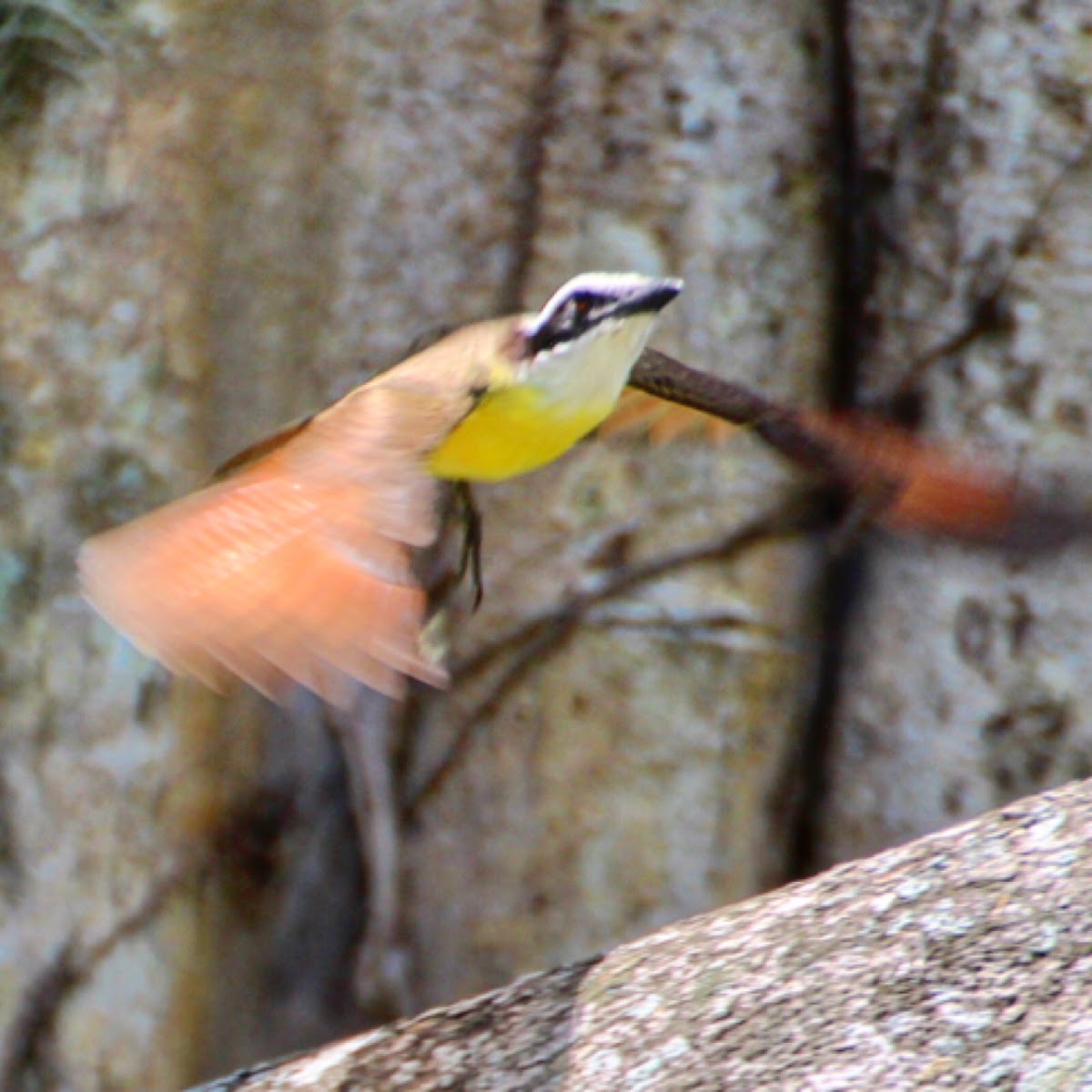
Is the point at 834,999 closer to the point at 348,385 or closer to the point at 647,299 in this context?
the point at 647,299

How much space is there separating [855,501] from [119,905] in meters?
1.74

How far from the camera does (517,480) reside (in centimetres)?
405

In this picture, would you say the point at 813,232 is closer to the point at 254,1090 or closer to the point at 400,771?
the point at 400,771

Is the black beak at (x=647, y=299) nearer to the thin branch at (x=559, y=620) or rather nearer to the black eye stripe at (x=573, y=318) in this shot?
the black eye stripe at (x=573, y=318)

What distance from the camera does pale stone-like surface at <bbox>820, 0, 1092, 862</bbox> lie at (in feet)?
12.5

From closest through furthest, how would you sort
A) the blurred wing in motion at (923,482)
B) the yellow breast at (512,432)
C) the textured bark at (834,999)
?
the textured bark at (834,999), the yellow breast at (512,432), the blurred wing in motion at (923,482)

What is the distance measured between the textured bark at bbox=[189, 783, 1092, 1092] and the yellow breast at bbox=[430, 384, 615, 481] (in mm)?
741

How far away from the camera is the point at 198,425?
397cm

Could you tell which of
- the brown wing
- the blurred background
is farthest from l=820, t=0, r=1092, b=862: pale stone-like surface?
the brown wing

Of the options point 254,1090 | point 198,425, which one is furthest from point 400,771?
point 254,1090

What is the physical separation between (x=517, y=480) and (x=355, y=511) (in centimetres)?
192

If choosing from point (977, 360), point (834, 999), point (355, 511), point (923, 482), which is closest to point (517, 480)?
point (977, 360)

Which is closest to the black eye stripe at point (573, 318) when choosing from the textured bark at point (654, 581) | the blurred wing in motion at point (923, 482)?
the blurred wing in motion at point (923, 482)

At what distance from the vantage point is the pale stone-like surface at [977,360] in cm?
381
